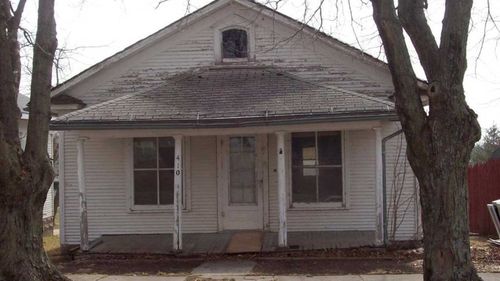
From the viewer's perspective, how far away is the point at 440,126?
21.5ft

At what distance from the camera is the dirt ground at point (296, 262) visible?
9.78 m

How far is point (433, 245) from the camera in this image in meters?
6.50

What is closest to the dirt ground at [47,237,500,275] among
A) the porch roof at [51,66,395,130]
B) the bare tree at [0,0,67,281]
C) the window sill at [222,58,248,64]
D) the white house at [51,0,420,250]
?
the white house at [51,0,420,250]

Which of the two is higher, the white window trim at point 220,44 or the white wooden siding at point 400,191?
the white window trim at point 220,44

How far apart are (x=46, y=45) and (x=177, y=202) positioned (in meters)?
4.48

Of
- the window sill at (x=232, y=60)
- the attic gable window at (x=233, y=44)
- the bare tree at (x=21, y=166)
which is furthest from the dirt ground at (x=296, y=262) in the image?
the attic gable window at (x=233, y=44)

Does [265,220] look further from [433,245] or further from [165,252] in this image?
[433,245]

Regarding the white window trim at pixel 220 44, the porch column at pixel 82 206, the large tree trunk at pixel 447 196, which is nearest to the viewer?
the large tree trunk at pixel 447 196

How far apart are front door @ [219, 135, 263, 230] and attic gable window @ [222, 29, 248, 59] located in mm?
1895

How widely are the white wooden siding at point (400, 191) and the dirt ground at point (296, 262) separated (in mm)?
1162

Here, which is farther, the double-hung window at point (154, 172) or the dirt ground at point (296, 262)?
the double-hung window at point (154, 172)

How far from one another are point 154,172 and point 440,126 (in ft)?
25.2

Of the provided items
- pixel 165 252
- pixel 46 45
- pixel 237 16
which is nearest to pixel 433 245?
pixel 46 45

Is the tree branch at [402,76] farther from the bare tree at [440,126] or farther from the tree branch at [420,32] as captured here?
the tree branch at [420,32]
